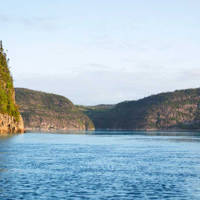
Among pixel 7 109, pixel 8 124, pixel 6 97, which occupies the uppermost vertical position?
pixel 6 97

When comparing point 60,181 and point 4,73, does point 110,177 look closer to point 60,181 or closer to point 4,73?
point 60,181

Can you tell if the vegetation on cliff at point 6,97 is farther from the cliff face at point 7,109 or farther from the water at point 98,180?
the water at point 98,180

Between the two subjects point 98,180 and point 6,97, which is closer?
point 98,180

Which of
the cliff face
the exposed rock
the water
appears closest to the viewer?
the water

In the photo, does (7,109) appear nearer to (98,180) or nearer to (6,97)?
(6,97)

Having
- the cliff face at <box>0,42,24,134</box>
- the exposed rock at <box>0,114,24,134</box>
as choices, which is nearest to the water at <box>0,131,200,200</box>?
the exposed rock at <box>0,114,24,134</box>

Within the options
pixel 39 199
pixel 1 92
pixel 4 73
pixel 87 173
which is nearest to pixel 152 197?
pixel 39 199

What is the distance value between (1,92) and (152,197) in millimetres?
150051

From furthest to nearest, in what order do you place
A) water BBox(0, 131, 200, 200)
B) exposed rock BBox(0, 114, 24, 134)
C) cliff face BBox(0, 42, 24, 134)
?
cliff face BBox(0, 42, 24, 134)
exposed rock BBox(0, 114, 24, 134)
water BBox(0, 131, 200, 200)

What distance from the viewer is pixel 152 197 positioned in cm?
3903

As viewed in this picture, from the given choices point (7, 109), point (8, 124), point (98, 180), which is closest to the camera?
point (98, 180)

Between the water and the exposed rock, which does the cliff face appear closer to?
the exposed rock

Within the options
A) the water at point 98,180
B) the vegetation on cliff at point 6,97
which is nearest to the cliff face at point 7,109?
the vegetation on cliff at point 6,97

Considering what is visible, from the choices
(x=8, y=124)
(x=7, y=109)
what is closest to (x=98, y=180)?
(x=8, y=124)
